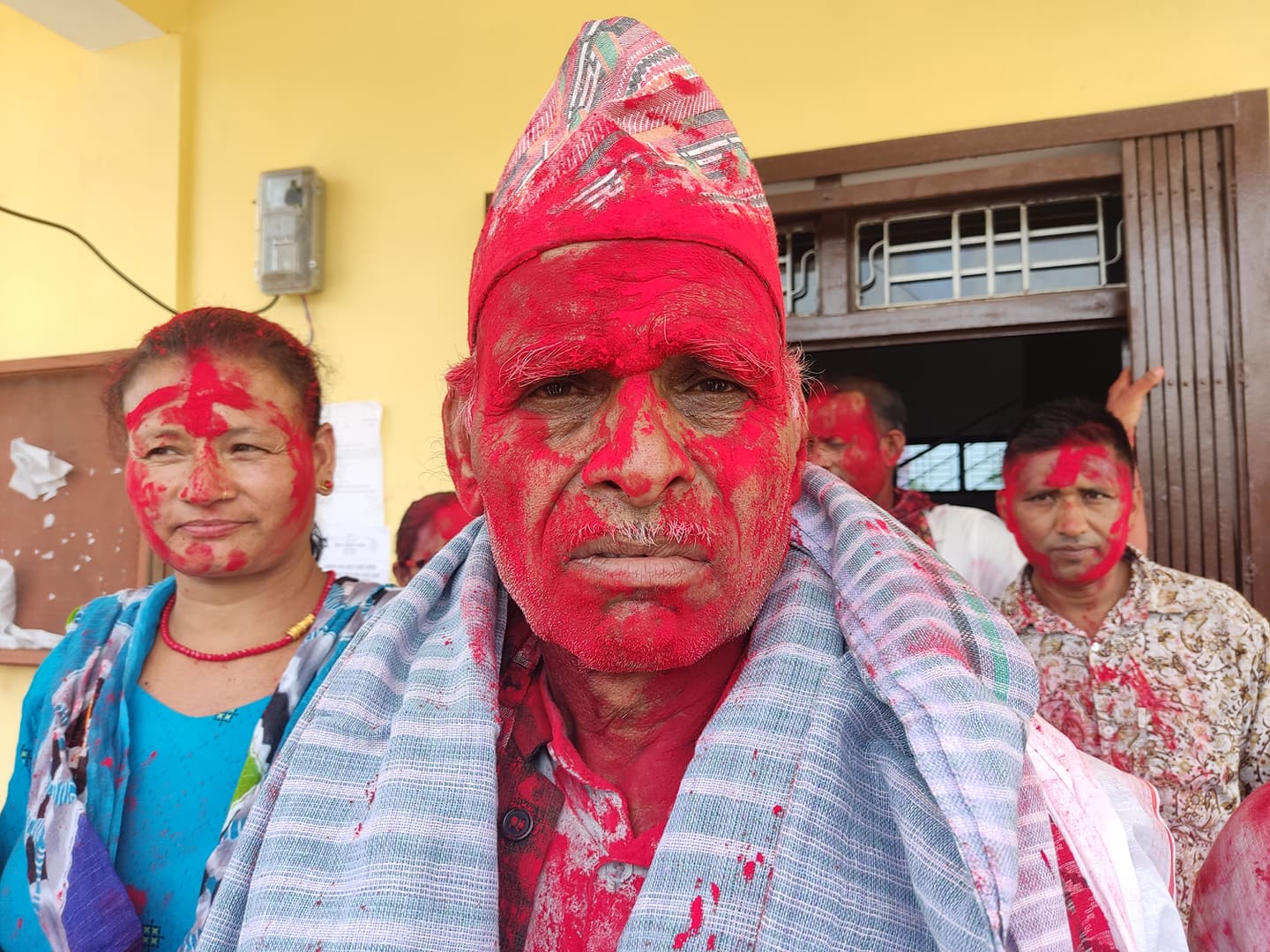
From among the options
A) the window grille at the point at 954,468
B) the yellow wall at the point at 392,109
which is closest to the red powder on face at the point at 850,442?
the yellow wall at the point at 392,109

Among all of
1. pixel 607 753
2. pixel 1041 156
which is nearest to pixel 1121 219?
pixel 1041 156

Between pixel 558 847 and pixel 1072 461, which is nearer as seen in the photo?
pixel 558 847

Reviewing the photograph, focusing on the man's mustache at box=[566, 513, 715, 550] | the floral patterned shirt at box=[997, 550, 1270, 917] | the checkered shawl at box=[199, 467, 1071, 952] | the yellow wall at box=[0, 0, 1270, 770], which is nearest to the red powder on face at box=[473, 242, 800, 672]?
the man's mustache at box=[566, 513, 715, 550]

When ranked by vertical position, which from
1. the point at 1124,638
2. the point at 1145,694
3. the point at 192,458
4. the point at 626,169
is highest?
the point at 626,169

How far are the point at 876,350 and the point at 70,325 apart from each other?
446 centimetres

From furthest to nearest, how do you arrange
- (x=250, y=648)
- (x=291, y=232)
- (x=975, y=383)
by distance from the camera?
1. (x=975, y=383)
2. (x=291, y=232)
3. (x=250, y=648)

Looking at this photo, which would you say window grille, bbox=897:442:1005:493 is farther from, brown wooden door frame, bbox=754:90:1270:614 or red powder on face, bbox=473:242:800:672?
red powder on face, bbox=473:242:800:672

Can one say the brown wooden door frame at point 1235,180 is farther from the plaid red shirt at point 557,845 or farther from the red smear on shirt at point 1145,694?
the plaid red shirt at point 557,845

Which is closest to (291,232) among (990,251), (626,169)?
(990,251)

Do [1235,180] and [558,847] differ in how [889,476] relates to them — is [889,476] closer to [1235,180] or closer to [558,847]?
[1235,180]

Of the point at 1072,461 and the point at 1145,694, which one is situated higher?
the point at 1072,461

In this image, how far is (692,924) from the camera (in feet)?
2.79

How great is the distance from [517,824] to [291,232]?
2897mm

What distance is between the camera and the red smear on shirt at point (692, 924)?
85 cm
